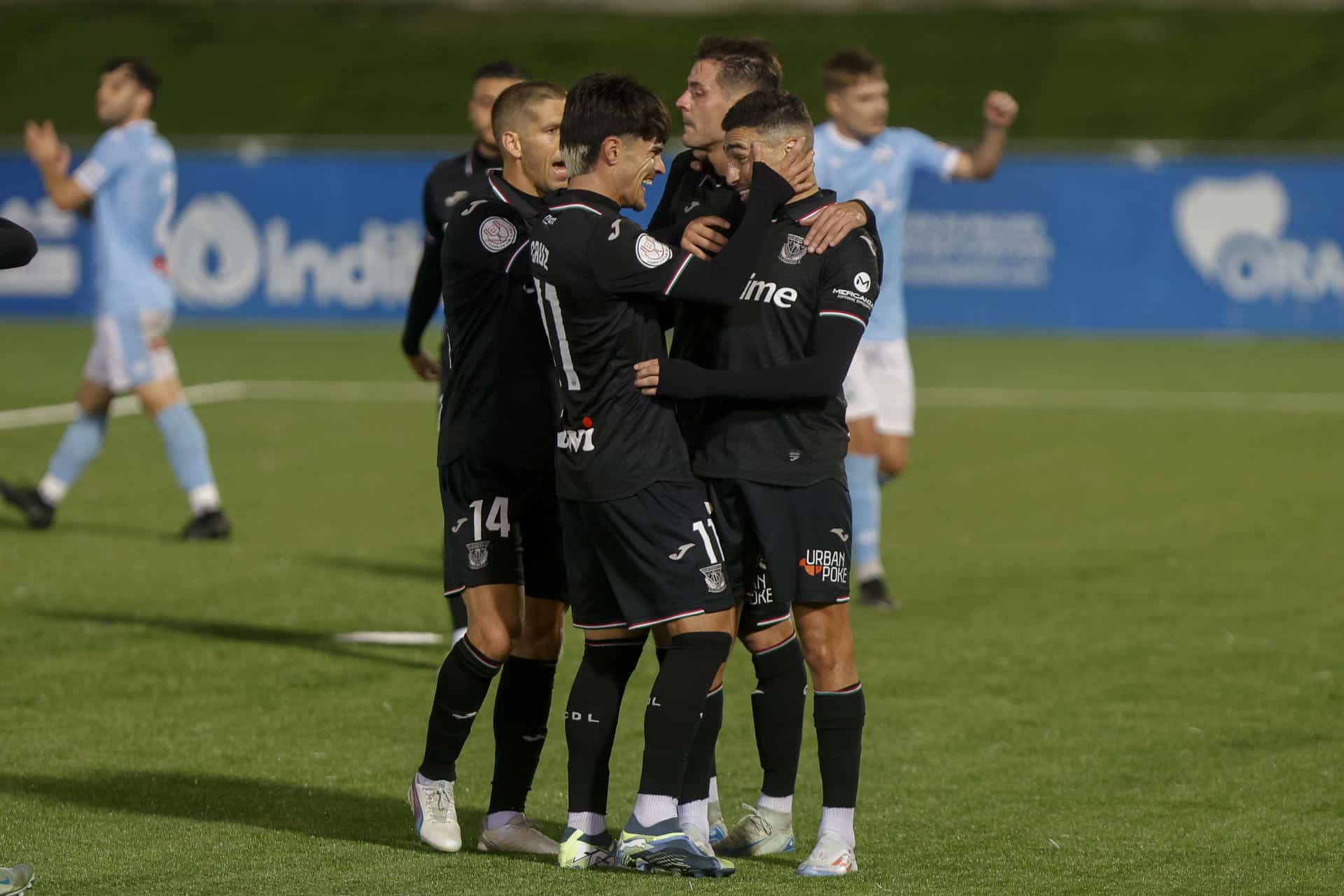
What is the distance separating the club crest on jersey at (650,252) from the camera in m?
4.99

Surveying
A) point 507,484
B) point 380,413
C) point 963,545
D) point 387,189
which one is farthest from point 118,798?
point 387,189

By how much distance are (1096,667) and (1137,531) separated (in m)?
3.58

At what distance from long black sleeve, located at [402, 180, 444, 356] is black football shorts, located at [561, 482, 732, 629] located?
2.38 metres

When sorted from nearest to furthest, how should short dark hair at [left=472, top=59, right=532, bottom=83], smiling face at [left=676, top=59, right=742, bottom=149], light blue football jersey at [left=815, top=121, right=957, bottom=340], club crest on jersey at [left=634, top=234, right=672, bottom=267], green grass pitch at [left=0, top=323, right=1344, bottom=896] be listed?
club crest on jersey at [left=634, top=234, right=672, bottom=267] → green grass pitch at [left=0, top=323, right=1344, bottom=896] → smiling face at [left=676, top=59, right=742, bottom=149] → short dark hair at [left=472, top=59, right=532, bottom=83] → light blue football jersey at [left=815, top=121, right=957, bottom=340]

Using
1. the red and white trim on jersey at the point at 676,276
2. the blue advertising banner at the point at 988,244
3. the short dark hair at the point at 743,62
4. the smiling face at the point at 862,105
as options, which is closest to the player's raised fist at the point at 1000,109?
the smiling face at the point at 862,105

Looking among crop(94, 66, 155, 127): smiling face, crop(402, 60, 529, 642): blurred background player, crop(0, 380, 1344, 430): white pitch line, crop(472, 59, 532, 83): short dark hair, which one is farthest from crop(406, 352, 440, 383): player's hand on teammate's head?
crop(0, 380, 1344, 430): white pitch line

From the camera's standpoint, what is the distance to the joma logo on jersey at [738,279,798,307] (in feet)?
17.5

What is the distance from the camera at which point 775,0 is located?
3831 cm

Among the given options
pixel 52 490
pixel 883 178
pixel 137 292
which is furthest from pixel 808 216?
pixel 52 490

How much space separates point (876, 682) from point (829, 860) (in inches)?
106

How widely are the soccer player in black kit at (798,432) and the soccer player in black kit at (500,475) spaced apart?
53 centimetres

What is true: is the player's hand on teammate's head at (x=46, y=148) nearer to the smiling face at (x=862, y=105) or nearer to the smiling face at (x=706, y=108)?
the smiling face at (x=862, y=105)

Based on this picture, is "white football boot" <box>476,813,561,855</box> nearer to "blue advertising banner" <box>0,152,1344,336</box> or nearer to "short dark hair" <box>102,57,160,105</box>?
"short dark hair" <box>102,57,160,105</box>

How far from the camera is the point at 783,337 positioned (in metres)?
5.38
